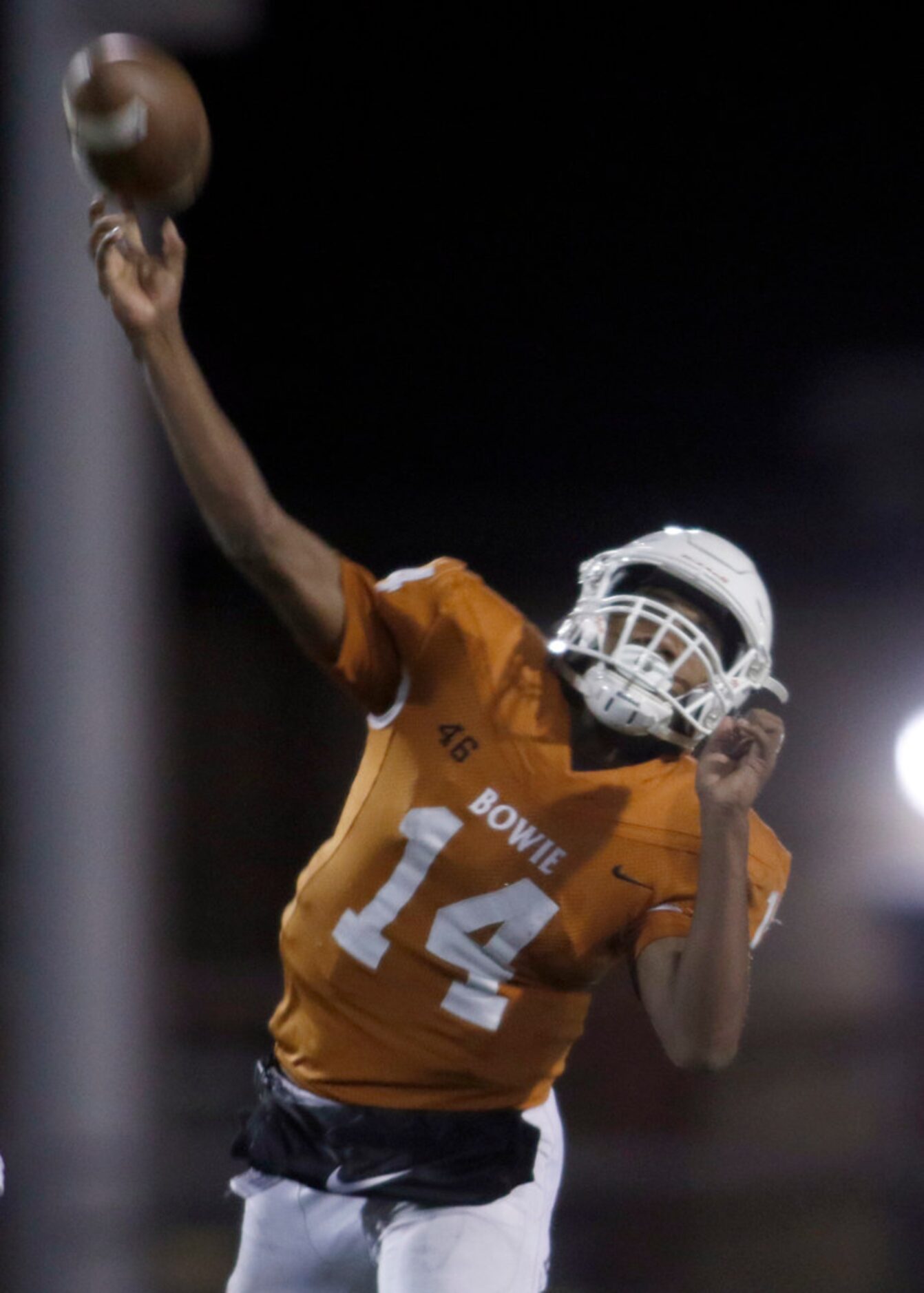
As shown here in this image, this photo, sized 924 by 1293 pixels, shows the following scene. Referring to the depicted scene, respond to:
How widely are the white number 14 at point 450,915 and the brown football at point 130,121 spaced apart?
3.44ft

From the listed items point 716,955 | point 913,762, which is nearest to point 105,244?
Result: point 716,955

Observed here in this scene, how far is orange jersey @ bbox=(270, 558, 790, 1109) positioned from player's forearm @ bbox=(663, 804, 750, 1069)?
A: 0.48ft

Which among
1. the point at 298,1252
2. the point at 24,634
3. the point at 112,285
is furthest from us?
the point at 24,634

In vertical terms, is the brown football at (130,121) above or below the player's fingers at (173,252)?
above

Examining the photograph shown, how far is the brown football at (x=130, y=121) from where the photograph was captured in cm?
237

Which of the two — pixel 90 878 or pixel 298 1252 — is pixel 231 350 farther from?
pixel 298 1252

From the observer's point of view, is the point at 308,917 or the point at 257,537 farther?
the point at 308,917

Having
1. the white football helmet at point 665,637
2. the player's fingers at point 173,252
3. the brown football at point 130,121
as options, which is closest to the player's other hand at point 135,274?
the player's fingers at point 173,252

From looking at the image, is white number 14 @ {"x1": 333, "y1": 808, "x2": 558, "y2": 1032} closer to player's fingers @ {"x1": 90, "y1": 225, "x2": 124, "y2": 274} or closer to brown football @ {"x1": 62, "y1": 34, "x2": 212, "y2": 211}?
player's fingers @ {"x1": 90, "y1": 225, "x2": 124, "y2": 274}

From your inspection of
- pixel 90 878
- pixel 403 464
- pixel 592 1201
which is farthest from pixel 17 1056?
pixel 403 464

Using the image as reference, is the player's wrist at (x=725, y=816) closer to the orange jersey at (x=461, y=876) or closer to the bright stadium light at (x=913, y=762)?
the orange jersey at (x=461, y=876)

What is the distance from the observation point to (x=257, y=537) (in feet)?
6.88

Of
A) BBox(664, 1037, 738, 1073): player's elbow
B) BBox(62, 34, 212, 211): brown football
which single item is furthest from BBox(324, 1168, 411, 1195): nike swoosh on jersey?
BBox(62, 34, 212, 211): brown football

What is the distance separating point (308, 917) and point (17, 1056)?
1539mm
